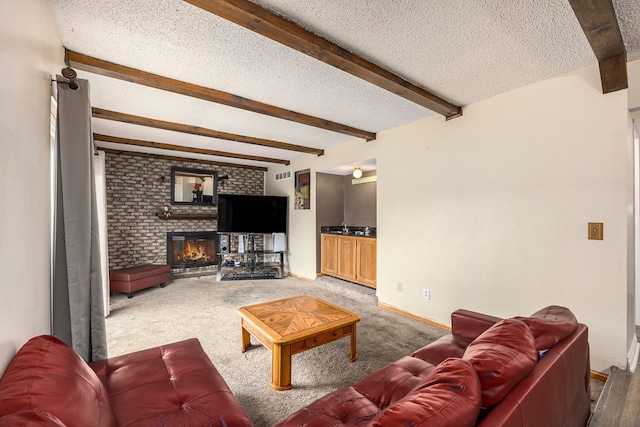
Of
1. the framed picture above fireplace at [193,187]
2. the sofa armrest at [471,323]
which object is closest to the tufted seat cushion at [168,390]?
the sofa armrest at [471,323]

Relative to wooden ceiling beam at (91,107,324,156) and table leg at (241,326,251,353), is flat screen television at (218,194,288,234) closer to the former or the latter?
wooden ceiling beam at (91,107,324,156)

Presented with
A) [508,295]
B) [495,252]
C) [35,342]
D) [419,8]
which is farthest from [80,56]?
[508,295]

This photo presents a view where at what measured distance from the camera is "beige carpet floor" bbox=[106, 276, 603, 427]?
207 centimetres

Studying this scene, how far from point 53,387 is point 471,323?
223 centimetres

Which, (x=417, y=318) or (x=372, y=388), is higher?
(x=372, y=388)

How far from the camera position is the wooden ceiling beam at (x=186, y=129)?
3.18 metres

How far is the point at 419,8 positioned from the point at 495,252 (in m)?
2.29

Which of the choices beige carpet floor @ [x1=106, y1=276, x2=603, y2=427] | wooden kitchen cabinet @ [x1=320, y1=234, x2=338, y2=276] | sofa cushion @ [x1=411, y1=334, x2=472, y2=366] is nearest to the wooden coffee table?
beige carpet floor @ [x1=106, y1=276, x2=603, y2=427]

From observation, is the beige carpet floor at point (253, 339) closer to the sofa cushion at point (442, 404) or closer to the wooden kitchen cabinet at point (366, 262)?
the wooden kitchen cabinet at point (366, 262)

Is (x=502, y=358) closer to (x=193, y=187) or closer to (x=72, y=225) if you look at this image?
(x=72, y=225)

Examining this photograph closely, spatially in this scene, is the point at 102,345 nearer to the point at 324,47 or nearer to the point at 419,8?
the point at 324,47

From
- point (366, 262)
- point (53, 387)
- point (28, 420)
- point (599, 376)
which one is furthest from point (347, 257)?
point (28, 420)

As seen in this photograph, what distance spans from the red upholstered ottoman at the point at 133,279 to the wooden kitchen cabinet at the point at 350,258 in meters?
2.89

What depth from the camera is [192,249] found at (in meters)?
5.83
